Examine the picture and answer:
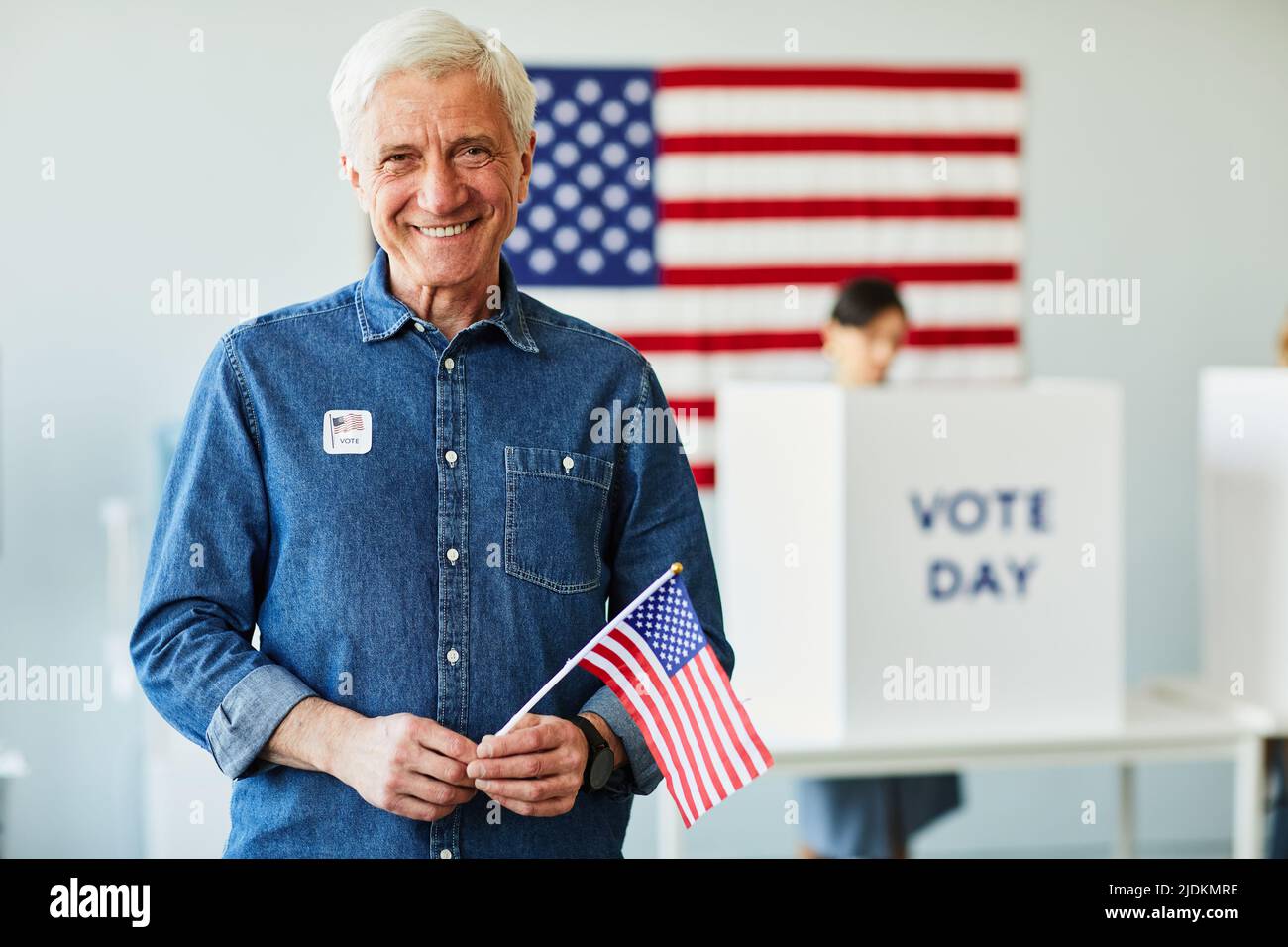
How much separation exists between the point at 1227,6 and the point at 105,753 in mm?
3661

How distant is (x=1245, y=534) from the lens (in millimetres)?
2697

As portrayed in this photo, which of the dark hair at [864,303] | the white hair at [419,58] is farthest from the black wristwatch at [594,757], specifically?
the dark hair at [864,303]

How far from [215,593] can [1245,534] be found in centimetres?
220

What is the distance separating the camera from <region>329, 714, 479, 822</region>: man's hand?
1.06m

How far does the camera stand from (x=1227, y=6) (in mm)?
3891

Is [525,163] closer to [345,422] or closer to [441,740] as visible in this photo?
[345,422]

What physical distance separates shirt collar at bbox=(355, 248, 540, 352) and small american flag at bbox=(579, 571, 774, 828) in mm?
248

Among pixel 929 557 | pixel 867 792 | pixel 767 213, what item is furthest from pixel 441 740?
pixel 767 213

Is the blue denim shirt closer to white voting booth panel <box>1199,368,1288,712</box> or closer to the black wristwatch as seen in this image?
the black wristwatch

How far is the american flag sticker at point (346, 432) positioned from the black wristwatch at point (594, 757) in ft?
0.97

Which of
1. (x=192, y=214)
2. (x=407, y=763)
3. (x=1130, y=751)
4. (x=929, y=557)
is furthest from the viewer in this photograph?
(x=192, y=214)

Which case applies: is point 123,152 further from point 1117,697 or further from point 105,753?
point 1117,697

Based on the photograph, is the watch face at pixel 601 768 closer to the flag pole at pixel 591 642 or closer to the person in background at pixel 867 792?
the flag pole at pixel 591 642
